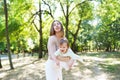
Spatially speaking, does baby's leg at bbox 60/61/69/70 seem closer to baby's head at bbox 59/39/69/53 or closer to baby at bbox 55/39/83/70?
baby at bbox 55/39/83/70

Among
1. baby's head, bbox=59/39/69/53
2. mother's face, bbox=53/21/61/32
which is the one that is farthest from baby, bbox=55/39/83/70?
mother's face, bbox=53/21/61/32

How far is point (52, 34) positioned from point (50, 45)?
0.20 metres

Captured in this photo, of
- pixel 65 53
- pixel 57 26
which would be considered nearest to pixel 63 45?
pixel 65 53

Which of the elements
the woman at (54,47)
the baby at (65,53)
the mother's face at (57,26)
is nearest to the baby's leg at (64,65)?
the baby at (65,53)

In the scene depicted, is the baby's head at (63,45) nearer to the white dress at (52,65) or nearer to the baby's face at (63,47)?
the baby's face at (63,47)

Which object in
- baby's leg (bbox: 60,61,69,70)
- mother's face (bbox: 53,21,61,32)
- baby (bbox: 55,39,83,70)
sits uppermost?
mother's face (bbox: 53,21,61,32)

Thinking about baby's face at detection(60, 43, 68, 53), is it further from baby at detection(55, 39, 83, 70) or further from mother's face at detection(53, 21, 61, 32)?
mother's face at detection(53, 21, 61, 32)

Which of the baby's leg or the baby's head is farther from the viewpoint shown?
the baby's leg

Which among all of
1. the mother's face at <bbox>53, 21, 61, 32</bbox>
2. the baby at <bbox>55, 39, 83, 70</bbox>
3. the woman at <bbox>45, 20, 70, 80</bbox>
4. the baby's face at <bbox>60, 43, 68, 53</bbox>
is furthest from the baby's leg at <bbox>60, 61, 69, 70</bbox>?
the mother's face at <bbox>53, 21, 61, 32</bbox>

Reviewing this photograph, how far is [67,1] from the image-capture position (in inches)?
1060

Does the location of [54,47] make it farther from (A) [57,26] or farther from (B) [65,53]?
(A) [57,26]

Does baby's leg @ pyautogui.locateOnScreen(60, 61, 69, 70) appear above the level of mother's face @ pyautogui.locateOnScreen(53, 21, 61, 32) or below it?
below

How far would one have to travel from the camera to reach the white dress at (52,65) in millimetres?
4469

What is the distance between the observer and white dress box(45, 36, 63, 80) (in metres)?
4.47
